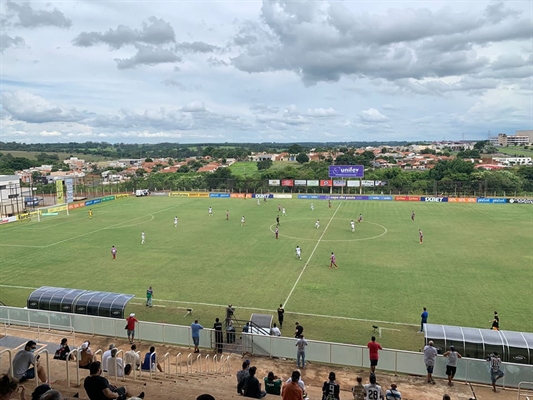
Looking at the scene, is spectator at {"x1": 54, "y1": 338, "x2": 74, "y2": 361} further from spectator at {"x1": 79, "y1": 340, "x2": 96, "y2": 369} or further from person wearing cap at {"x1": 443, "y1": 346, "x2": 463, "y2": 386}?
person wearing cap at {"x1": 443, "y1": 346, "x2": 463, "y2": 386}

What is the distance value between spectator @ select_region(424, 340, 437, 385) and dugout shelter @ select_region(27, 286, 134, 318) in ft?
43.5

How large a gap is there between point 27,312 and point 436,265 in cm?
2664

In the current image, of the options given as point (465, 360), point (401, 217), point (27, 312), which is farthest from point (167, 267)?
point (401, 217)

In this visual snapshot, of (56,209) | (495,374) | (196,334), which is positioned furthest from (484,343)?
(56,209)

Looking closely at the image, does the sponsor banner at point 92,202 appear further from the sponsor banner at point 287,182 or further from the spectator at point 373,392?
the spectator at point 373,392

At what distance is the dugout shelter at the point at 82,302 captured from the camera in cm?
1986

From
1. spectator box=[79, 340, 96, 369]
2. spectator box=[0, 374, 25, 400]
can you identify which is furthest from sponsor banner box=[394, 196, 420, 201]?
spectator box=[0, 374, 25, 400]

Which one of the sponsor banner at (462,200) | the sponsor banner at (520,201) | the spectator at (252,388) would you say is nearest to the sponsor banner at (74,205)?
the sponsor banner at (462,200)

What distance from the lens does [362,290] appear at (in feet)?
86.0

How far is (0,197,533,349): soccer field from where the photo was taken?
886 inches

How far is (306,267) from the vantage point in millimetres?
31188

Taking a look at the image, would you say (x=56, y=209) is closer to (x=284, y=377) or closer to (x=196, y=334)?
(x=196, y=334)

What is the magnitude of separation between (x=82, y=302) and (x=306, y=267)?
16.2 meters

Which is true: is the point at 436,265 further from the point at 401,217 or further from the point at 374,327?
the point at 401,217
